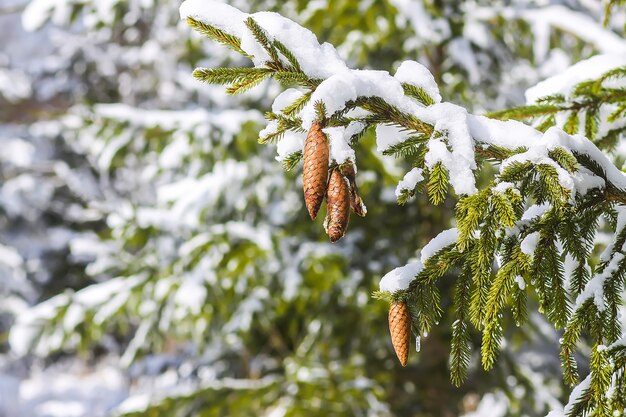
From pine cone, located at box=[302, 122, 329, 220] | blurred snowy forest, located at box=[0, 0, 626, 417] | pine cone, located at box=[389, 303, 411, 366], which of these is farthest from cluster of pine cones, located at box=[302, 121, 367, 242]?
blurred snowy forest, located at box=[0, 0, 626, 417]

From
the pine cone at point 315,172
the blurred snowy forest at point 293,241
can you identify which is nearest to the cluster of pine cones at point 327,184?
the pine cone at point 315,172

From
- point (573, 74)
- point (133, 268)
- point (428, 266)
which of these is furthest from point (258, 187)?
point (428, 266)

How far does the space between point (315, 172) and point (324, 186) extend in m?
0.02

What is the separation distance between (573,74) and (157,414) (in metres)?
3.08

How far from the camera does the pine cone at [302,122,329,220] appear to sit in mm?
871

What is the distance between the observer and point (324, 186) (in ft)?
2.88

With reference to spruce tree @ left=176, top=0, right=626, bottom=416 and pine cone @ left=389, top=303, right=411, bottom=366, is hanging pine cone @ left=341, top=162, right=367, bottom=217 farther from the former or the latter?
pine cone @ left=389, top=303, right=411, bottom=366

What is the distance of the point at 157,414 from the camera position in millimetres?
3887

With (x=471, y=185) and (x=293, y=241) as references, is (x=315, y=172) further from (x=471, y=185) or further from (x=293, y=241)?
(x=293, y=241)

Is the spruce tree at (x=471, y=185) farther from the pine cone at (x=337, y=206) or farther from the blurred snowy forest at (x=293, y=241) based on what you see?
the blurred snowy forest at (x=293, y=241)

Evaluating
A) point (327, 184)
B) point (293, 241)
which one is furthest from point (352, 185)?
point (293, 241)

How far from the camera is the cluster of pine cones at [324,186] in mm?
873

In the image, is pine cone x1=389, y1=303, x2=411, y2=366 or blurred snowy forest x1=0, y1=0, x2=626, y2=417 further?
blurred snowy forest x1=0, y1=0, x2=626, y2=417

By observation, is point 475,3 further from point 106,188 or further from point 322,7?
point 106,188
